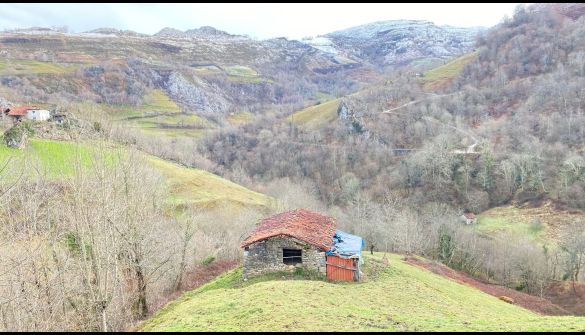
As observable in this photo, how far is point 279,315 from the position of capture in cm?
2161

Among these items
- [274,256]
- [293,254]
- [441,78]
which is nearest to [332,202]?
[293,254]

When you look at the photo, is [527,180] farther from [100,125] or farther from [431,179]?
[100,125]

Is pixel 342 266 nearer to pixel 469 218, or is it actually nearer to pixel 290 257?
pixel 290 257

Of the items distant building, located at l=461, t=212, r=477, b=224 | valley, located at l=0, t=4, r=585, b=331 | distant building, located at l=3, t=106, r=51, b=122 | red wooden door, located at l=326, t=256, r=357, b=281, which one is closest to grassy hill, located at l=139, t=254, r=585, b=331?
valley, located at l=0, t=4, r=585, b=331

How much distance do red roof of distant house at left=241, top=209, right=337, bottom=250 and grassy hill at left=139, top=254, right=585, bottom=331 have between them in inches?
132

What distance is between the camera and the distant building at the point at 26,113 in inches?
4085

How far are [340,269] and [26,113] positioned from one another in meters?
104

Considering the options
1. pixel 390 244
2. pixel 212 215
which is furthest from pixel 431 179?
pixel 212 215

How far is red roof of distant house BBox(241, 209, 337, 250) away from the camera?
113 ft

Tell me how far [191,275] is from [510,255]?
48.9m

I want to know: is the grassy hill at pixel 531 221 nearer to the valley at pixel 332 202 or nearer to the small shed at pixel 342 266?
the valley at pixel 332 202

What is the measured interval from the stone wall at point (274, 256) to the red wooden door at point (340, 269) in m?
0.55

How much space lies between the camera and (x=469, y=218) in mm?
90875

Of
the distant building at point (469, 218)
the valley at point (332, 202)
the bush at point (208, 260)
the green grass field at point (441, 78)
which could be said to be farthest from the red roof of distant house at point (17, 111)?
the green grass field at point (441, 78)
